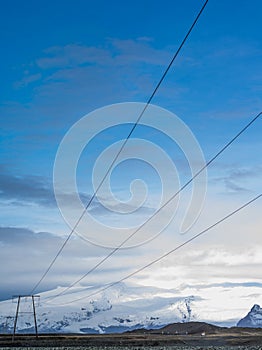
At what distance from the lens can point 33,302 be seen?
131 m

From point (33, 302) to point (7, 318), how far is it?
42885 mm

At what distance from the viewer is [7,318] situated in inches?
6718

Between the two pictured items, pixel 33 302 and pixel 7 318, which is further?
pixel 7 318
